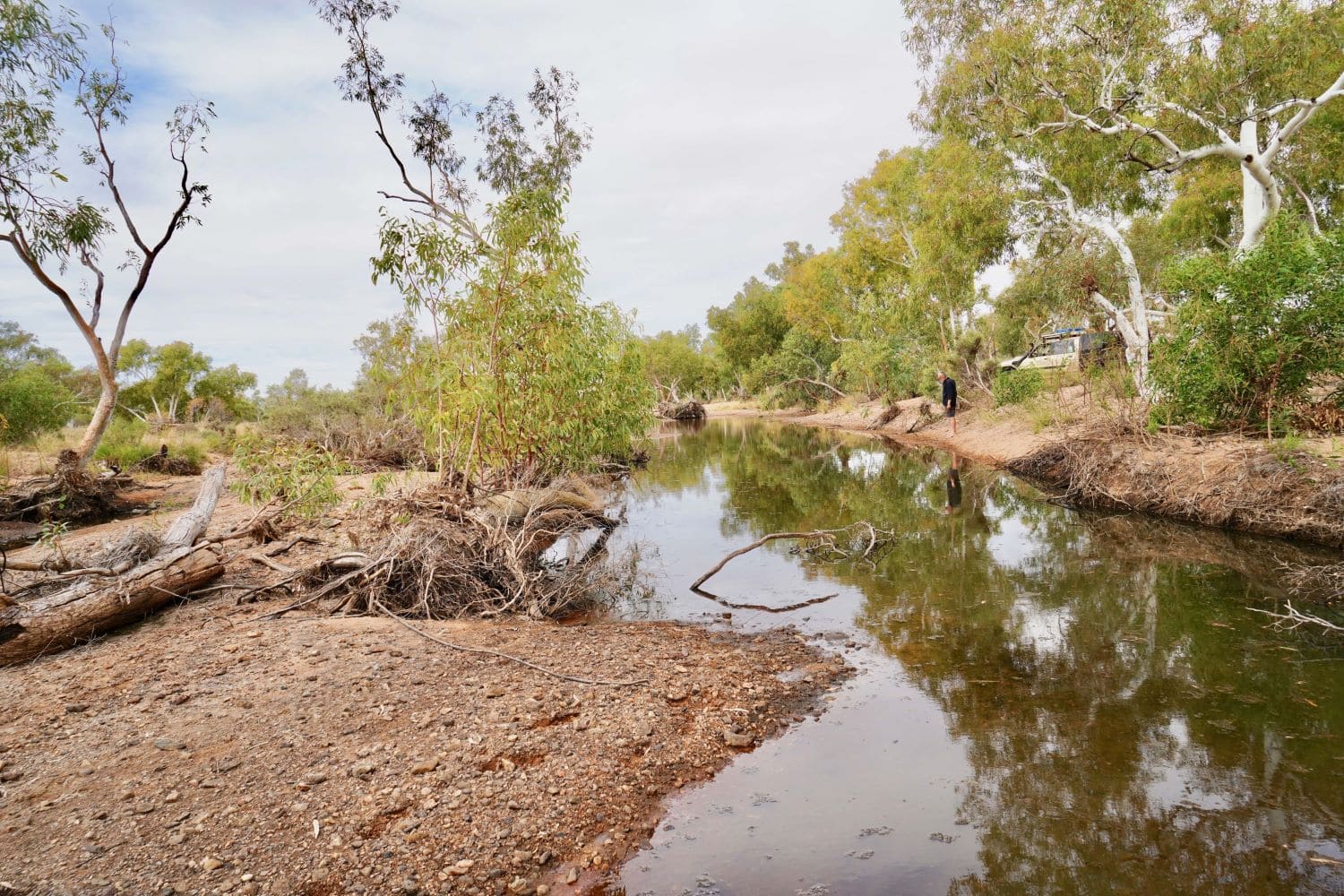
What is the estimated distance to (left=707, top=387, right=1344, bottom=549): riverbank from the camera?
8820mm

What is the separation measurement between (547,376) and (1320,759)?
9241 mm

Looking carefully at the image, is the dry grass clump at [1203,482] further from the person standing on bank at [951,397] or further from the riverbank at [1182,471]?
the person standing on bank at [951,397]

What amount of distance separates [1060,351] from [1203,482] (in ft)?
78.2

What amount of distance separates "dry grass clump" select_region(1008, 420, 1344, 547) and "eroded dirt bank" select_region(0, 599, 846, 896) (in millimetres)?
7307

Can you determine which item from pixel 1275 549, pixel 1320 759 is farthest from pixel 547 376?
pixel 1275 549

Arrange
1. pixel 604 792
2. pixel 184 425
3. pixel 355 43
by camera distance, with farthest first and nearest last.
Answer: pixel 184 425 → pixel 355 43 → pixel 604 792

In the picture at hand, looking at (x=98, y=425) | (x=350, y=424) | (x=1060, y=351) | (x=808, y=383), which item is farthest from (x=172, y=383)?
(x=1060, y=351)

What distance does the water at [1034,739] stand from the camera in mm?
3514

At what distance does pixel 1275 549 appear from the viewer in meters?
8.99

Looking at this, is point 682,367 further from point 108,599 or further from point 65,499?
point 108,599

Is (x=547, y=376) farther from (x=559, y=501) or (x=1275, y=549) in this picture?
(x=1275, y=549)

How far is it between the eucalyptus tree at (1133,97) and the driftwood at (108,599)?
49.8ft

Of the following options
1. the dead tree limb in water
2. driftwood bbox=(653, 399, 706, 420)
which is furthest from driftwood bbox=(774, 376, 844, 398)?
the dead tree limb in water

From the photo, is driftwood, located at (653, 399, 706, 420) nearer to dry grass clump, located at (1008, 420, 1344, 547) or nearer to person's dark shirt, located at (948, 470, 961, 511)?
person's dark shirt, located at (948, 470, 961, 511)
